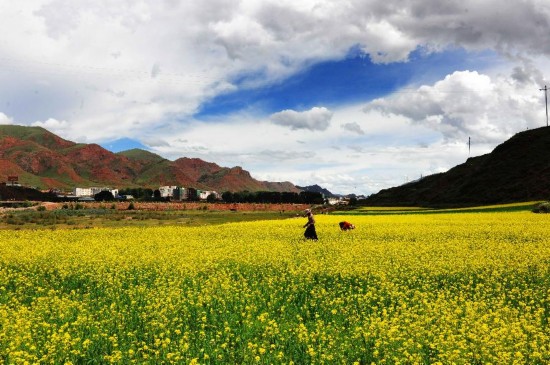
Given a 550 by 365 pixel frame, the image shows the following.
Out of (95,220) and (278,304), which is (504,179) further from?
(278,304)

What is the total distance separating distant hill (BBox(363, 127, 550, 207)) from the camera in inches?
3797

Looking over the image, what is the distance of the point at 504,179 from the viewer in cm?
10631

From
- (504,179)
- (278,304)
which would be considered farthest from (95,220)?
(504,179)

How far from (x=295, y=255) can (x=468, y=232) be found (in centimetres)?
1520

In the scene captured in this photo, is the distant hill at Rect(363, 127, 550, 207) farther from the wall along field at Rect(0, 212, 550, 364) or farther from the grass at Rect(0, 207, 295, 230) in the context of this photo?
the wall along field at Rect(0, 212, 550, 364)

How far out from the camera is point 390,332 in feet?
27.9

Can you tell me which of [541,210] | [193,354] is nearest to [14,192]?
[541,210]

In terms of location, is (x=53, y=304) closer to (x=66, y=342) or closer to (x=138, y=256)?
(x=66, y=342)

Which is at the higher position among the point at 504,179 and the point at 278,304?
the point at 504,179

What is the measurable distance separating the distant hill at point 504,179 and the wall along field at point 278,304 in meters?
76.9

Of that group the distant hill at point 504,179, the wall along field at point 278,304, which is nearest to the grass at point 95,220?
the wall along field at point 278,304

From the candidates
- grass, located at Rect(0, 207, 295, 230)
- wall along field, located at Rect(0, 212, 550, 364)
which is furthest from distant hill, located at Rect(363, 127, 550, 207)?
wall along field, located at Rect(0, 212, 550, 364)

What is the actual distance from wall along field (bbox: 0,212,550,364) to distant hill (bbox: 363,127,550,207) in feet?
252

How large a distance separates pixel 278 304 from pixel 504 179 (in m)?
109
